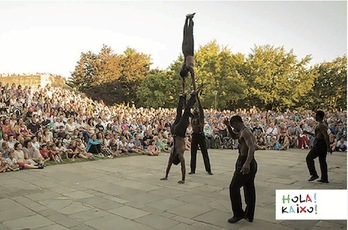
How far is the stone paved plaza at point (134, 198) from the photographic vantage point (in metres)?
4.41

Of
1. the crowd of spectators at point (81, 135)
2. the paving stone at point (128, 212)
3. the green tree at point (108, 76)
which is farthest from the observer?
the green tree at point (108, 76)

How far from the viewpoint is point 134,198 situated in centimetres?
579

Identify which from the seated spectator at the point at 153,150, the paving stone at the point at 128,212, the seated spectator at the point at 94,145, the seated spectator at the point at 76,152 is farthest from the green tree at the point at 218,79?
the paving stone at the point at 128,212

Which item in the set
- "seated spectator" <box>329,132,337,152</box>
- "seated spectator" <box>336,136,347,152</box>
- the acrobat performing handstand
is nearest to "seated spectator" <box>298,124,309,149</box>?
"seated spectator" <box>329,132,337,152</box>

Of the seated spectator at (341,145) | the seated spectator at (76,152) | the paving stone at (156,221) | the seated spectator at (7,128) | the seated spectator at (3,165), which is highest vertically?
the seated spectator at (7,128)

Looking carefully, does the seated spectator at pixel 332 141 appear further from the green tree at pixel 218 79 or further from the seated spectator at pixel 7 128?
the green tree at pixel 218 79

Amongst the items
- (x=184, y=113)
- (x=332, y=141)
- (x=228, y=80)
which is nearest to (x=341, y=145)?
(x=332, y=141)

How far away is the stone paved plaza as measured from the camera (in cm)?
441

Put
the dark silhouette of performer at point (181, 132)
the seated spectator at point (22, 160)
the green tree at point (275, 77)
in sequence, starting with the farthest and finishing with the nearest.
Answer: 1. the green tree at point (275, 77)
2. the seated spectator at point (22, 160)
3. the dark silhouette of performer at point (181, 132)

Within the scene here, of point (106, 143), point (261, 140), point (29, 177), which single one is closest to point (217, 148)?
point (261, 140)

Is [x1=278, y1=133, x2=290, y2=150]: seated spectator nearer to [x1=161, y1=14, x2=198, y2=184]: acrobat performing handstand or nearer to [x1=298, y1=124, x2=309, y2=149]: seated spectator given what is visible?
[x1=298, y1=124, x2=309, y2=149]: seated spectator

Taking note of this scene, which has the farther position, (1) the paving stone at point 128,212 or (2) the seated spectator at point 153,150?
(2) the seated spectator at point 153,150

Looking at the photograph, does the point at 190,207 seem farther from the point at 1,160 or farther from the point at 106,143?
the point at 106,143

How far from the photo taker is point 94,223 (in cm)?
439
